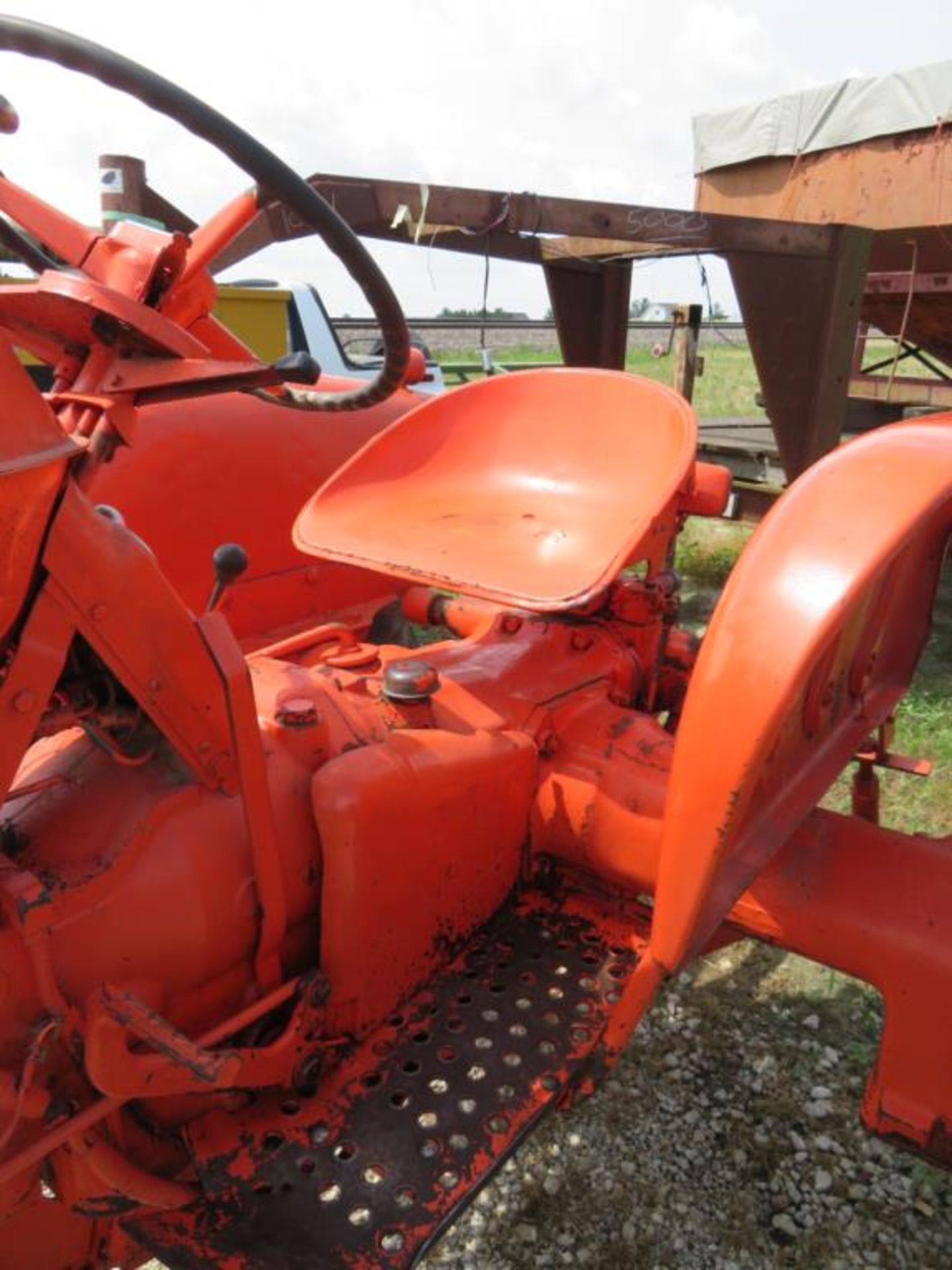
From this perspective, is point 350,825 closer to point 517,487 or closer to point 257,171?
point 257,171

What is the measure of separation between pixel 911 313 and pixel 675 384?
2097mm

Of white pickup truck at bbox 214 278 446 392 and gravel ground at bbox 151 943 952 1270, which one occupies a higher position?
white pickup truck at bbox 214 278 446 392

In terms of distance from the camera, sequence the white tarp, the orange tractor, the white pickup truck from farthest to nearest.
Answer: the white pickup truck
the white tarp
the orange tractor

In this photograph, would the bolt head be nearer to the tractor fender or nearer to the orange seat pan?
the orange seat pan

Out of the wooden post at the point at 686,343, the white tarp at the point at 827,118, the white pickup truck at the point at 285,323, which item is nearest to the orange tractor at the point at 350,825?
the wooden post at the point at 686,343

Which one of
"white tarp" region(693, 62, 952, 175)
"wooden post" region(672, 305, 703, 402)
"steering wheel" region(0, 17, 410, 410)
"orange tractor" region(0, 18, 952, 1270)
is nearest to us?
"steering wheel" region(0, 17, 410, 410)

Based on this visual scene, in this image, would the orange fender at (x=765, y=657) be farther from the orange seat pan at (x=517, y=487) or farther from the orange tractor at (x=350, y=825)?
the orange seat pan at (x=517, y=487)

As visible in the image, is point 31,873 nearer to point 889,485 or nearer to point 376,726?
point 376,726

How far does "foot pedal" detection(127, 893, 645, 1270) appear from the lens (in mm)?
1230

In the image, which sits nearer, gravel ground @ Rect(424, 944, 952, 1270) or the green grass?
gravel ground @ Rect(424, 944, 952, 1270)

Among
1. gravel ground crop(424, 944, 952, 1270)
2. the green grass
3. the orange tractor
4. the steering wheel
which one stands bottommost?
gravel ground crop(424, 944, 952, 1270)

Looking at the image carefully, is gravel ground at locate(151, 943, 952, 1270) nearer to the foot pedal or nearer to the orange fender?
the foot pedal

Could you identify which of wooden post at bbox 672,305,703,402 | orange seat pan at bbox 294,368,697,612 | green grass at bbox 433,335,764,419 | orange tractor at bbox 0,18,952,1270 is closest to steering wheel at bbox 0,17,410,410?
orange tractor at bbox 0,18,952,1270

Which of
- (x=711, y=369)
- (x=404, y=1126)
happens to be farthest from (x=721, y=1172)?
(x=711, y=369)
